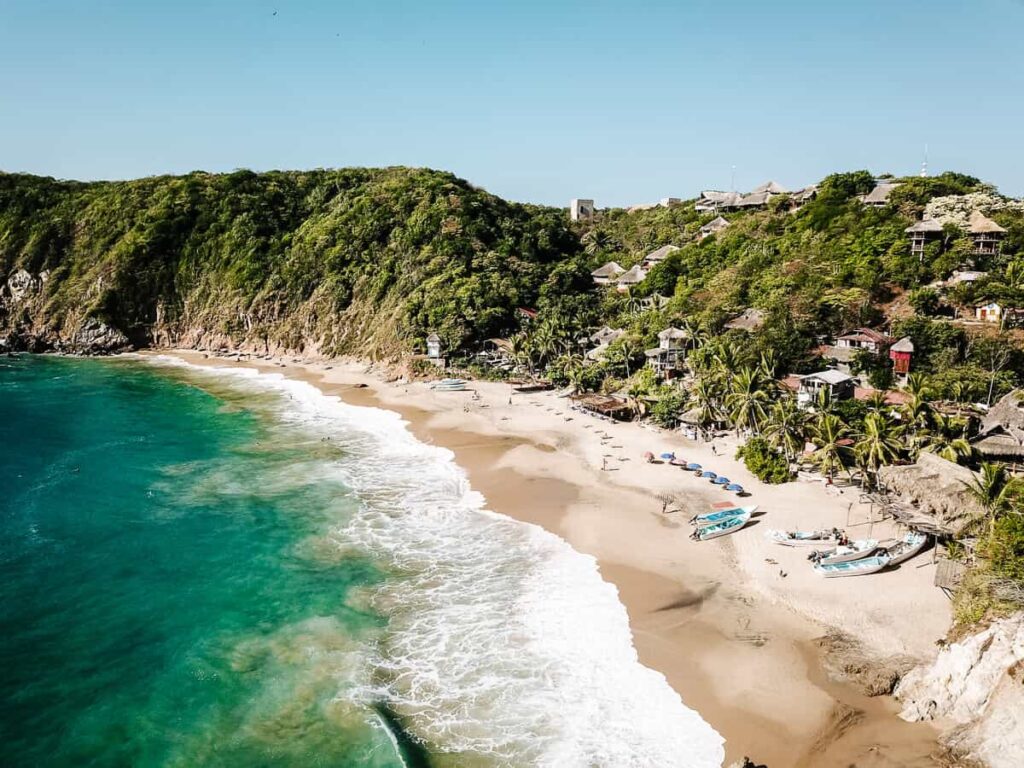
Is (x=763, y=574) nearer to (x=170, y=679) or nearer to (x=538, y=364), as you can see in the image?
(x=170, y=679)

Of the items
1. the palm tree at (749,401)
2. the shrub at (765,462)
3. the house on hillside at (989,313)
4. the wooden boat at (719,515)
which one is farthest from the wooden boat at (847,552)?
the house on hillside at (989,313)

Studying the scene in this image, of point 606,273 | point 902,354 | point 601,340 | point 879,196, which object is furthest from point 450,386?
point 879,196

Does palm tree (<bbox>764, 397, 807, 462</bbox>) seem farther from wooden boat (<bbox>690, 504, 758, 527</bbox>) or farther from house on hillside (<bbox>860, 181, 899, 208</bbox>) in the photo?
house on hillside (<bbox>860, 181, 899, 208</bbox>)

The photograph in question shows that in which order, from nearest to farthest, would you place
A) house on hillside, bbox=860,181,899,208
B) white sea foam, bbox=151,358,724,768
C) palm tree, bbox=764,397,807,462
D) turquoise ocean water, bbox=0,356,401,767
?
white sea foam, bbox=151,358,724,768
turquoise ocean water, bbox=0,356,401,767
palm tree, bbox=764,397,807,462
house on hillside, bbox=860,181,899,208

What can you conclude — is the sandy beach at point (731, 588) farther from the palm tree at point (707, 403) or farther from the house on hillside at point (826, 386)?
the house on hillside at point (826, 386)

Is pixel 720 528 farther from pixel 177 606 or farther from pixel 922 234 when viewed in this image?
pixel 922 234

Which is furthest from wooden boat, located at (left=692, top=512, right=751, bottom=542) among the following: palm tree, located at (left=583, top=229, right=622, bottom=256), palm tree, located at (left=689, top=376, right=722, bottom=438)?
palm tree, located at (left=583, top=229, right=622, bottom=256)
